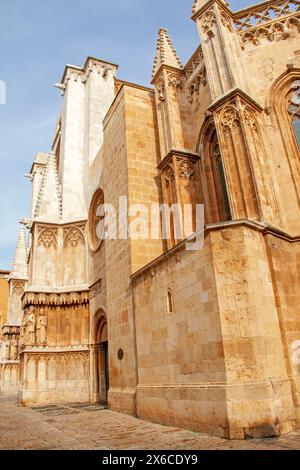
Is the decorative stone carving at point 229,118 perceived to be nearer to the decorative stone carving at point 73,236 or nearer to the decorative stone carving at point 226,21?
the decorative stone carving at point 226,21

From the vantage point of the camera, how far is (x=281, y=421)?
5660 millimetres

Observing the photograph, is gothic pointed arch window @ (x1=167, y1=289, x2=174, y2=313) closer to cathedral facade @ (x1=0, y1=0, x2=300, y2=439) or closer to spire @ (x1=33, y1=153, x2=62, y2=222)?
cathedral facade @ (x1=0, y1=0, x2=300, y2=439)

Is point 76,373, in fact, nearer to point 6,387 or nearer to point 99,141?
point 99,141

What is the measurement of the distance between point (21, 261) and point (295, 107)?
24157 mm

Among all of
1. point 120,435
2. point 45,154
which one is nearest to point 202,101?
point 120,435

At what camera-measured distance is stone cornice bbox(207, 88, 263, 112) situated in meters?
8.52

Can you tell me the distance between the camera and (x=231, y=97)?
8.62m

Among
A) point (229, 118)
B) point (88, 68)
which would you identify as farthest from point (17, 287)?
point (229, 118)

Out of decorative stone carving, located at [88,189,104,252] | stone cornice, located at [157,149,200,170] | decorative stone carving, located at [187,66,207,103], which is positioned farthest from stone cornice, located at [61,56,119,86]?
stone cornice, located at [157,149,200,170]

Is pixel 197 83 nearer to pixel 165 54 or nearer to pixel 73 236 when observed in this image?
pixel 165 54

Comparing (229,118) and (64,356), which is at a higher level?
(229,118)

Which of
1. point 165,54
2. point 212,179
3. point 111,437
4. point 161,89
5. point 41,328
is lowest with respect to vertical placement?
point 111,437

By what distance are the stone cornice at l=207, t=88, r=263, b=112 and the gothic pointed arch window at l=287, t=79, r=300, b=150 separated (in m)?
0.82

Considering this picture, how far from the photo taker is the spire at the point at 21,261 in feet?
90.8
